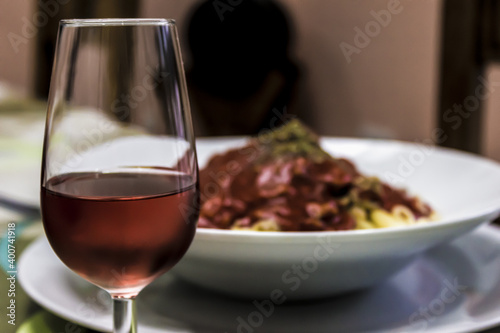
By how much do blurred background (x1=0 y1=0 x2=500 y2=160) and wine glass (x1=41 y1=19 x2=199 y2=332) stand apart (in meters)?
2.93

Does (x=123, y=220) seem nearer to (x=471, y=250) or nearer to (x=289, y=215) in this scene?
(x=289, y=215)

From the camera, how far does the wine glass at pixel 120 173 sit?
19.9 inches

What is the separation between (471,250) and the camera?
2.95 feet

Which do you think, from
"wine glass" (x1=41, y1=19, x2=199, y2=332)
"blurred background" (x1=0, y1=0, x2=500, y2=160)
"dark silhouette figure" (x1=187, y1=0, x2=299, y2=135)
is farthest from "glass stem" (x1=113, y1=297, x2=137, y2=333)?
"dark silhouette figure" (x1=187, y1=0, x2=299, y2=135)

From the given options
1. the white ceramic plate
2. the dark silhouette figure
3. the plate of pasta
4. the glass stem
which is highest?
the glass stem

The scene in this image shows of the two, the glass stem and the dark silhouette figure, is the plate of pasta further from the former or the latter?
the dark silhouette figure

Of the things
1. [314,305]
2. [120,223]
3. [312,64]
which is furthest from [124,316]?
[312,64]

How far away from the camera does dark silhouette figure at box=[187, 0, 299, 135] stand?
147 inches

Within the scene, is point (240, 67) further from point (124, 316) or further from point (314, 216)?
point (124, 316)

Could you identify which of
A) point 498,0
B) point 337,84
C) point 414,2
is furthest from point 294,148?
point 337,84

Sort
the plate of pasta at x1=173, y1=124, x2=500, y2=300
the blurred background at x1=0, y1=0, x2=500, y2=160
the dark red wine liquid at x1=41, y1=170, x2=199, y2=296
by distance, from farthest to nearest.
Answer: the blurred background at x1=0, y1=0, x2=500, y2=160 → the plate of pasta at x1=173, y1=124, x2=500, y2=300 → the dark red wine liquid at x1=41, y1=170, x2=199, y2=296

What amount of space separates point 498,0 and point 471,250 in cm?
105

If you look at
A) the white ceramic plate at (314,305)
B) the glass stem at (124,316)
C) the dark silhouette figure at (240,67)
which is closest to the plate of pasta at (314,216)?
the white ceramic plate at (314,305)

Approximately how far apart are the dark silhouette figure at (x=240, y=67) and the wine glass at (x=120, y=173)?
322 cm
